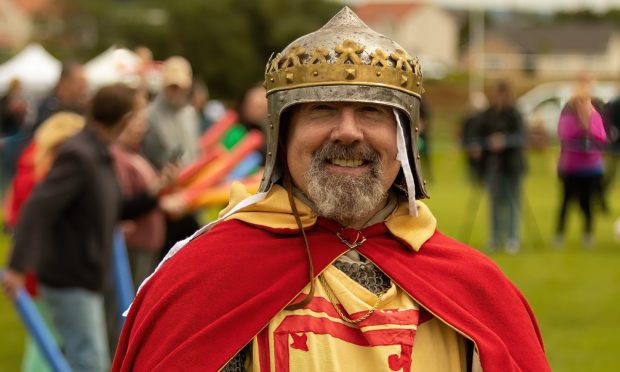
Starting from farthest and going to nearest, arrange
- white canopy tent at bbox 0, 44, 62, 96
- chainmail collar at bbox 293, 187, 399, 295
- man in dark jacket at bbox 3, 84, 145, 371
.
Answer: white canopy tent at bbox 0, 44, 62, 96, man in dark jacket at bbox 3, 84, 145, 371, chainmail collar at bbox 293, 187, 399, 295

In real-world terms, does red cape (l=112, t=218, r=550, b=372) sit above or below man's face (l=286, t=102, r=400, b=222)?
below

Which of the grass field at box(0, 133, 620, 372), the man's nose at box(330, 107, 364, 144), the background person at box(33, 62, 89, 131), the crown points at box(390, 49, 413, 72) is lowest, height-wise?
the grass field at box(0, 133, 620, 372)

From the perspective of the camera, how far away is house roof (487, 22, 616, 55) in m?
91.4

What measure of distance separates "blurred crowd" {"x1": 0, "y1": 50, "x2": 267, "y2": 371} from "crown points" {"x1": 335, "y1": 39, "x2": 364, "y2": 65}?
2953 mm

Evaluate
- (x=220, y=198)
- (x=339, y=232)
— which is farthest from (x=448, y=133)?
(x=339, y=232)

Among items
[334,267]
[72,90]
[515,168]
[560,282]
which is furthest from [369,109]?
[515,168]

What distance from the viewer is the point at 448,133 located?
43.5 meters

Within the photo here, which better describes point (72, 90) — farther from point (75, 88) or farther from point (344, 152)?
point (344, 152)

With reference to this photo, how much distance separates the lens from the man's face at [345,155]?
3.71 meters

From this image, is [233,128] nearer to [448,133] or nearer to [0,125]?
[0,125]

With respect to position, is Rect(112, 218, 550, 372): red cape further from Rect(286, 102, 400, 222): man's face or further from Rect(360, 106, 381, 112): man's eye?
Rect(360, 106, 381, 112): man's eye

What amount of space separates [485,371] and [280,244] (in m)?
0.73

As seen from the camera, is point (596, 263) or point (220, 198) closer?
point (220, 198)

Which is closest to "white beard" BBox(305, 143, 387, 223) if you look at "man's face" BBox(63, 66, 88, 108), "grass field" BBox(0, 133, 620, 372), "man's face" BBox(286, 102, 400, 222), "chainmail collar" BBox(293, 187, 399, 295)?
"man's face" BBox(286, 102, 400, 222)
